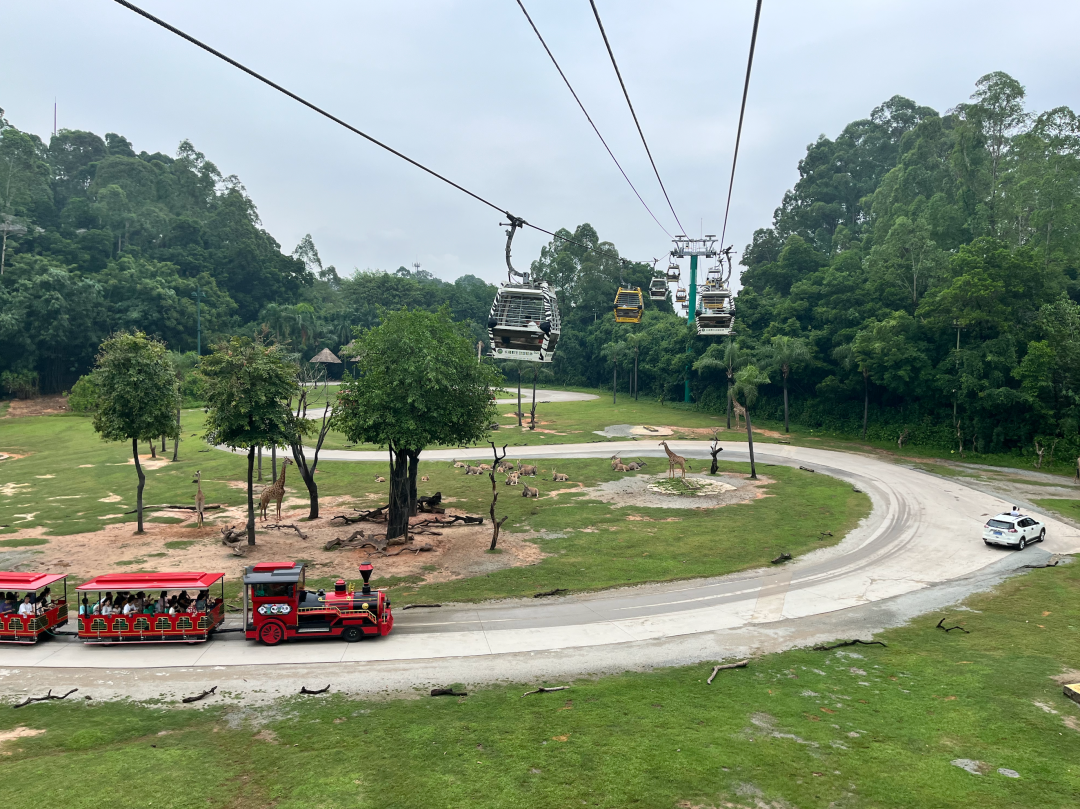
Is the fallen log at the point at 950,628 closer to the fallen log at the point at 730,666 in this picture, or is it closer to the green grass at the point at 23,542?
the fallen log at the point at 730,666

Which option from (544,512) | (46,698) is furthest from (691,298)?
(46,698)

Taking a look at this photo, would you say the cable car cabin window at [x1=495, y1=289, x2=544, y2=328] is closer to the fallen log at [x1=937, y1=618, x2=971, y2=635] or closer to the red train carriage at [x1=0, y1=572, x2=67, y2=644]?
the red train carriage at [x1=0, y1=572, x2=67, y2=644]

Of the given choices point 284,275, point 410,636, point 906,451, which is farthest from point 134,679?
point 284,275

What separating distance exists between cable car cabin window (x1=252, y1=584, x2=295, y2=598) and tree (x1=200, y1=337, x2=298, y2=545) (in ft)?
29.3

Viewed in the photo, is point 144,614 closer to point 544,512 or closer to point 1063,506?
point 544,512

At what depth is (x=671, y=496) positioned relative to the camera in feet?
124

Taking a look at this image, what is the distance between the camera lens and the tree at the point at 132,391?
27.0 meters

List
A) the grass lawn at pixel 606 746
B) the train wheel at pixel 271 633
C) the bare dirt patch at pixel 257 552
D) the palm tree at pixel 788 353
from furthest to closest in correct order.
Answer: the palm tree at pixel 788 353 < the bare dirt patch at pixel 257 552 < the train wheel at pixel 271 633 < the grass lawn at pixel 606 746

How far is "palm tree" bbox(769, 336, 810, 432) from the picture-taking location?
205 ft

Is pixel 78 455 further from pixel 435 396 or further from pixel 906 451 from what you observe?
pixel 906 451

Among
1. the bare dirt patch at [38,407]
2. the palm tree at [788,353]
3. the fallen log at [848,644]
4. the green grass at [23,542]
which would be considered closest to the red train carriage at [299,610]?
the fallen log at [848,644]

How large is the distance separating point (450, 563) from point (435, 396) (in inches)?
285

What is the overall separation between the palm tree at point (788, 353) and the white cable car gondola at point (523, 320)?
43882 millimetres

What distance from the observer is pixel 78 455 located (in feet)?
158
